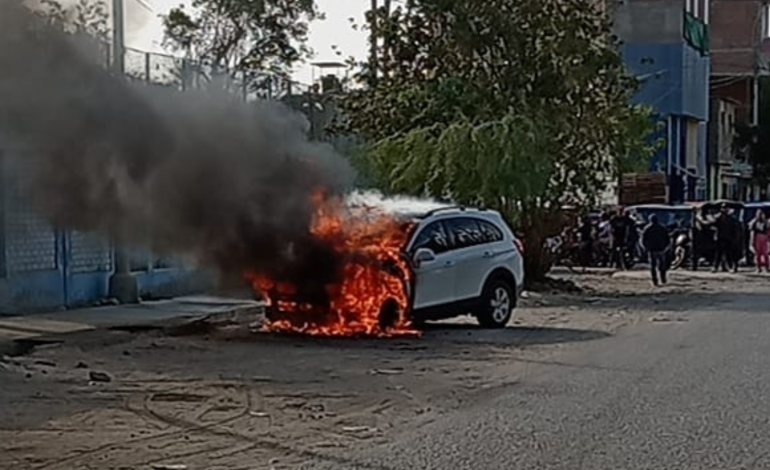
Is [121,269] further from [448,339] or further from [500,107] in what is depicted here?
[500,107]

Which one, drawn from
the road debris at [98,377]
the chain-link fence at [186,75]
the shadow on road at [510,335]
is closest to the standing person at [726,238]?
the chain-link fence at [186,75]

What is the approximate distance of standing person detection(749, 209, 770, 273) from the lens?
3853 centimetres

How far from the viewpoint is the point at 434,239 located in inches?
773

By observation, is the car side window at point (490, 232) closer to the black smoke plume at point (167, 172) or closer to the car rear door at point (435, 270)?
the car rear door at point (435, 270)

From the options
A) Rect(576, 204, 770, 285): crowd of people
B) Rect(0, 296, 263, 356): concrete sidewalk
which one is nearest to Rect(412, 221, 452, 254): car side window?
Rect(0, 296, 263, 356): concrete sidewalk

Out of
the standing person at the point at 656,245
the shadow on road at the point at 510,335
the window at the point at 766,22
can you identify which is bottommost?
the shadow on road at the point at 510,335

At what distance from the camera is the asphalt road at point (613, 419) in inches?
383

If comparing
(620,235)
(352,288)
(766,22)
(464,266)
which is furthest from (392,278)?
(766,22)

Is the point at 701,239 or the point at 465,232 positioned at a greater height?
the point at 465,232

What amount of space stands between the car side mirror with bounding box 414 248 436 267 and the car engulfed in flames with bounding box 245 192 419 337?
0.56ft

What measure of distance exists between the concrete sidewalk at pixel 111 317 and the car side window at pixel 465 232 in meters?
3.82

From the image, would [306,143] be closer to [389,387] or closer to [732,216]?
[389,387]

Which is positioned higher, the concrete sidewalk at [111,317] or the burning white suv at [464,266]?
the burning white suv at [464,266]

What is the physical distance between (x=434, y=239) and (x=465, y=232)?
762 millimetres
